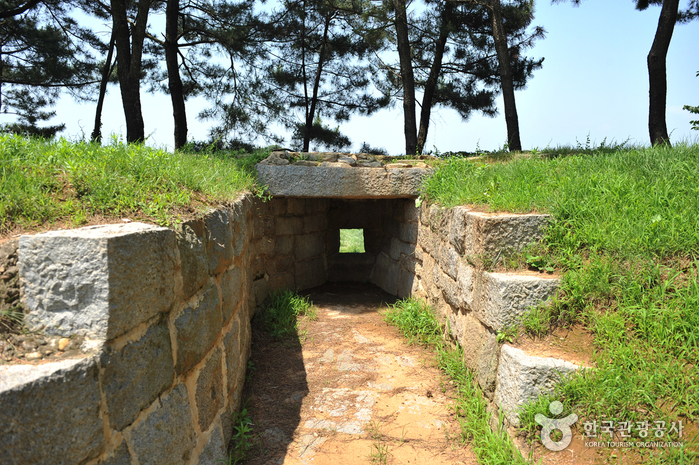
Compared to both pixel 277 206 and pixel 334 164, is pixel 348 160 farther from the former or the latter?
pixel 277 206

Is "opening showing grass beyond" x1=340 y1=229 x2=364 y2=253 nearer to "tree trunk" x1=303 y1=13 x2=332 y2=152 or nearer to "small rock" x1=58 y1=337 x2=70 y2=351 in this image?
"tree trunk" x1=303 y1=13 x2=332 y2=152

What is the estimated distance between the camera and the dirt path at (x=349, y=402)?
252 cm

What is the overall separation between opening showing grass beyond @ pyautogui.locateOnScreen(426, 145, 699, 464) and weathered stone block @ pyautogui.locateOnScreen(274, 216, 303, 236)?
2.79m

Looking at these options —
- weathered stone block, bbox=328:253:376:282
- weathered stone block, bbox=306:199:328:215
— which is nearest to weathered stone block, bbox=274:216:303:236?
weathered stone block, bbox=306:199:328:215

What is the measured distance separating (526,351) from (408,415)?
0.96m

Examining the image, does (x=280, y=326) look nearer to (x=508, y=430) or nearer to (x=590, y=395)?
(x=508, y=430)

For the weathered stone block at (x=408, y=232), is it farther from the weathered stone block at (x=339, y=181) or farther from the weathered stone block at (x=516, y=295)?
the weathered stone block at (x=516, y=295)

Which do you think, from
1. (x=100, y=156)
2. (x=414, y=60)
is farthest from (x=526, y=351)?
(x=414, y=60)

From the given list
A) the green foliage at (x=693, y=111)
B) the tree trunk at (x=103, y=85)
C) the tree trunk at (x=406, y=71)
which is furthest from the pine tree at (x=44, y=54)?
the green foliage at (x=693, y=111)

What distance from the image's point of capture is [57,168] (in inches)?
81.0

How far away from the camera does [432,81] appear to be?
31.7 ft

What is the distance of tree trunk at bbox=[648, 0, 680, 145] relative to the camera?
19.6ft

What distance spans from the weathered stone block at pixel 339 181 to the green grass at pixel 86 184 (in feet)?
6.46

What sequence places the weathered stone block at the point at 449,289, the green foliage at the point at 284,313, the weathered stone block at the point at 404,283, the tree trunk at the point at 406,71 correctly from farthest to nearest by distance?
the tree trunk at the point at 406,71
the weathered stone block at the point at 404,283
the green foliage at the point at 284,313
the weathered stone block at the point at 449,289
